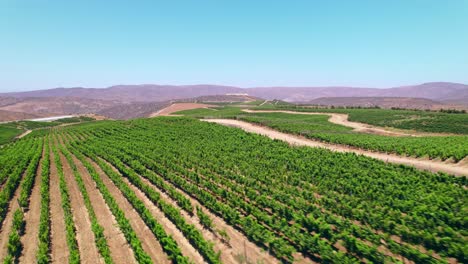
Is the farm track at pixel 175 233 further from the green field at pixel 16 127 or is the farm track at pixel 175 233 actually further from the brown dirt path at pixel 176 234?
the green field at pixel 16 127

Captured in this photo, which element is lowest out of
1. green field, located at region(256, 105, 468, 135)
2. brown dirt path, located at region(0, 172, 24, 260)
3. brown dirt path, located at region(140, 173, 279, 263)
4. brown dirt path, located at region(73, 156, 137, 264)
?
brown dirt path, located at region(0, 172, 24, 260)

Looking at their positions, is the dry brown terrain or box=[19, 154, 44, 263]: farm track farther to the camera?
the dry brown terrain

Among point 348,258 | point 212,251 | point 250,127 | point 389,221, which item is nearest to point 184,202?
point 212,251

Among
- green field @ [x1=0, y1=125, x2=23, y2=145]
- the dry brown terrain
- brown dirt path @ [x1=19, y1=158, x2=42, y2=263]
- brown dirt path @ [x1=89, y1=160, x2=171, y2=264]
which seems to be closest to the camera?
brown dirt path @ [x1=89, y1=160, x2=171, y2=264]

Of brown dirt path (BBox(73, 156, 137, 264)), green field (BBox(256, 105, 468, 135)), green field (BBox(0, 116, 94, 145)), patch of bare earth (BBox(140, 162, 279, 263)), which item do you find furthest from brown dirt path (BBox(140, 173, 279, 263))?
green field (BBox(0, 116, 94, 145))

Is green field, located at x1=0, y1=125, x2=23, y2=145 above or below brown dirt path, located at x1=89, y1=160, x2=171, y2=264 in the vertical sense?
below

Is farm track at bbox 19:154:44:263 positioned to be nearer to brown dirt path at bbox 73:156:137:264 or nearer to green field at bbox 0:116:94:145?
brown dirt path at bbox 73:156:137:264

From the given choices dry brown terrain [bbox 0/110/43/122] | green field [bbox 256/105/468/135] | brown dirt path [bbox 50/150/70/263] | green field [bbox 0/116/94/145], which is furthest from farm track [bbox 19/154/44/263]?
dry brown terrain [bbox 0/110/43/122]

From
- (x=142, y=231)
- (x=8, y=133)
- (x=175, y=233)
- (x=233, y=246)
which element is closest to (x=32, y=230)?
(x=142, y=231)

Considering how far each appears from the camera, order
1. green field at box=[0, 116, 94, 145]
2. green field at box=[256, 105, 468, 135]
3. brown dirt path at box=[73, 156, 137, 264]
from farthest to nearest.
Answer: green field at box=[0, 116, 94, 145] → green field at box=[256, 105, 468, 135] → brown dirt path at box=[73, 156, 137, 264]

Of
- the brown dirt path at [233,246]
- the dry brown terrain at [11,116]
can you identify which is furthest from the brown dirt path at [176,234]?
the dry brown terrain at [11,116]
